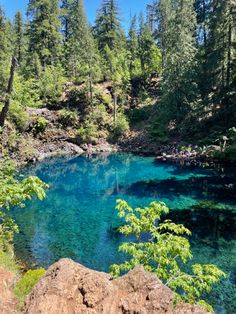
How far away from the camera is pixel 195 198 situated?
23062 millimetres

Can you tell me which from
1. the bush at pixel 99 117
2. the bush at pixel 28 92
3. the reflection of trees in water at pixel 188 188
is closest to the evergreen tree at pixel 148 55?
the bush at pixel 99 117

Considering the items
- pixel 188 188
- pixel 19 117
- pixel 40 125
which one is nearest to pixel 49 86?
pixel 40 125

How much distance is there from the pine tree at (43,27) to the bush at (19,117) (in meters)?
14.1

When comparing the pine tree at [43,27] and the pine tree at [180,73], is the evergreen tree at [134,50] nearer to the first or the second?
the pine tree at [180,73]

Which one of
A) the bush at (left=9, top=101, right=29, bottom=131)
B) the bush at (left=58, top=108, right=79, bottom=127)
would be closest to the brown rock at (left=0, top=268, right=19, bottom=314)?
the bush at (left=9, top=101, right=29, bottom=131)

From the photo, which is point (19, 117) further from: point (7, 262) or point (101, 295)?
point (101, 295)

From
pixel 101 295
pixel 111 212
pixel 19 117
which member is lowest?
pixel 111 212

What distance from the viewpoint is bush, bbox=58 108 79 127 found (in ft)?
148

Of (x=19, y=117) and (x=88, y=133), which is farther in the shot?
(x=88, y=133)

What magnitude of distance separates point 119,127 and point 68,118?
711 cm

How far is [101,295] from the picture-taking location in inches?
198

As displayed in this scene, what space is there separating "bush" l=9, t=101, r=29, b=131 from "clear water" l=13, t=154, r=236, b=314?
7.92m

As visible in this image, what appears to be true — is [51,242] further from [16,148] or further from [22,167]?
[16,148]

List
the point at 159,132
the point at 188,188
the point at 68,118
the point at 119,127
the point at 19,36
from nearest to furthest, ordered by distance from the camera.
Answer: the point at 188,188 < the point at 159,132 < the point at 119,127 < the point at 68,118 < the point at 19,36
